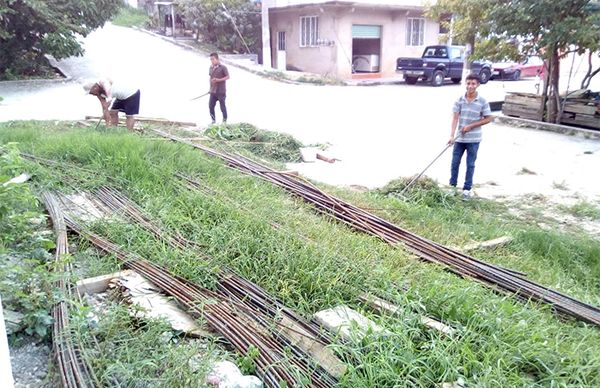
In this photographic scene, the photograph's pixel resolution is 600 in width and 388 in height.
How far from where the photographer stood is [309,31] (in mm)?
25438

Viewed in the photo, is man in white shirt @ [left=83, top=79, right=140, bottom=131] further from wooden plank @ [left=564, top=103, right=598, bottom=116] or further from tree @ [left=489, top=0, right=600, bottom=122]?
wooden plank @ [left=564, top=103, right=598, bottom=116]

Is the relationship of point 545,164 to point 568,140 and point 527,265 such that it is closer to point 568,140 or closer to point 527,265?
point 568,140

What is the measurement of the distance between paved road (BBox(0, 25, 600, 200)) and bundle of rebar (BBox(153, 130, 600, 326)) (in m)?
1.92

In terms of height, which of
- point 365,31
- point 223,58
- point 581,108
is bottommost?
point 581,108

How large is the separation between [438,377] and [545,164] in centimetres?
762

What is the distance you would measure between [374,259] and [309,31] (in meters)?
23.1

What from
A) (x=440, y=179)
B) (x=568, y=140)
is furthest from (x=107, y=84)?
(x=568, y=140)

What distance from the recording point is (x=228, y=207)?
4.93 meters

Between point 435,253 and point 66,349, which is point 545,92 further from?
point 66,349

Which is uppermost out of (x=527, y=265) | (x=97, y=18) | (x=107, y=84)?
(x=97, y=18)

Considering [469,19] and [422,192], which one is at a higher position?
[469,19]

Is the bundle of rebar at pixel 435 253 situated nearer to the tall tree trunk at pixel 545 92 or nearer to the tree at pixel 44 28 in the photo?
the tall tree trunk at pixel 545 92

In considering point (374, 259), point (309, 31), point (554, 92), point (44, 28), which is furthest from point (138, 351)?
point (309, 31)

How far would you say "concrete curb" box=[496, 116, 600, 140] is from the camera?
38.4 ft
